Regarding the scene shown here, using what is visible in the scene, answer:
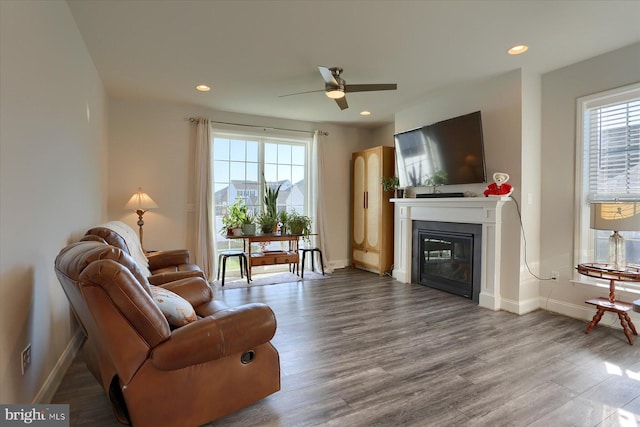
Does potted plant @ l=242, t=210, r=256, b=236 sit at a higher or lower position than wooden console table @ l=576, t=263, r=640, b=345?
higher

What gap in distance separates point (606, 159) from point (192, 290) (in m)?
4.18

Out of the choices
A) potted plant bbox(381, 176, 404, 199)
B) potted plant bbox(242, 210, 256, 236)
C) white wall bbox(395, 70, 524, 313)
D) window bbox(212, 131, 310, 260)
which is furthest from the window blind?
potted plant bbox(242, 210, 256, 236)

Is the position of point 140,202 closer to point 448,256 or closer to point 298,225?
point 298,225

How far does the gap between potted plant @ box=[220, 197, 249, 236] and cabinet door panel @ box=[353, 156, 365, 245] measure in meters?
2.09

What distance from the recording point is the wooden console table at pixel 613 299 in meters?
2.90

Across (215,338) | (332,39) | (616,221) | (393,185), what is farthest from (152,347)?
(393,185)

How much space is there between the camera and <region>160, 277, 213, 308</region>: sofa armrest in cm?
249

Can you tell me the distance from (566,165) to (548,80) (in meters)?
1.01

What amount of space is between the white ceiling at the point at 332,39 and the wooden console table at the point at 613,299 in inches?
82.7

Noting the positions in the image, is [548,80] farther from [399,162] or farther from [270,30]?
[270,30]

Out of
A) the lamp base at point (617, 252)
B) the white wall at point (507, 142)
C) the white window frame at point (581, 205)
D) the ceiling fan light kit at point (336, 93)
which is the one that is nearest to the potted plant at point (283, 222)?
the ceiling fan light kit at point (336, 93)

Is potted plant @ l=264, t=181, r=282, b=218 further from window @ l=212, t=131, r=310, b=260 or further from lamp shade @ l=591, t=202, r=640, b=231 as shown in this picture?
lamp shade @ l=591, t=202, r=640, b=231

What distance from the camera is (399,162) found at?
17.0 ft

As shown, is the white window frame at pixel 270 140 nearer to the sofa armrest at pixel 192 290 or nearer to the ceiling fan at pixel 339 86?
the ceiling fan at pixel 339 86
